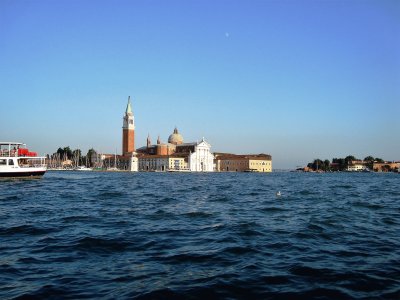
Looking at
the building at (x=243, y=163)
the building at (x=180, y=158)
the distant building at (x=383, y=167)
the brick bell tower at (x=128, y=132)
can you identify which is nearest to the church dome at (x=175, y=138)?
the building at (x=180, y=158)

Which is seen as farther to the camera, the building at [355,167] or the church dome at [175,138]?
the building at [355,167]

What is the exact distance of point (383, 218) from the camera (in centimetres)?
1399

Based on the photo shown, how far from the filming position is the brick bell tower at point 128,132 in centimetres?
15200

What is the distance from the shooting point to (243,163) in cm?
16225

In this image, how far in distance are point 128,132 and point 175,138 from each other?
87.9ft

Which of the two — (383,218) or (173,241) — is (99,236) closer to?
(173,241)

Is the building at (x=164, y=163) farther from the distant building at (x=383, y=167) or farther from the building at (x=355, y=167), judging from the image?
the distant building at (x=383, y=167)

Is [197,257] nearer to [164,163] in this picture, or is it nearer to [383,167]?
[164,163]

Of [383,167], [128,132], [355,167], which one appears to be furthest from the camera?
[355,167]

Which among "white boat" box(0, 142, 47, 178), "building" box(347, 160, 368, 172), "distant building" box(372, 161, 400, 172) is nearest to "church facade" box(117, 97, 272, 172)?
"building" box(347, 160, 368, 172)

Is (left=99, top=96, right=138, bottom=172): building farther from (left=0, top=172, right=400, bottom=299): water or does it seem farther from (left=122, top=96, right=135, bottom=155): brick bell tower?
(left=0, top=172, right=400, bottom=299): water

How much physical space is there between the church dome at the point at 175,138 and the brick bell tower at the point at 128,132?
2249 centimetres

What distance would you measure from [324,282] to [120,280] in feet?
10.00

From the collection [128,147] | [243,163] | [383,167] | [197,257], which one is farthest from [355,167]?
[197,257]
